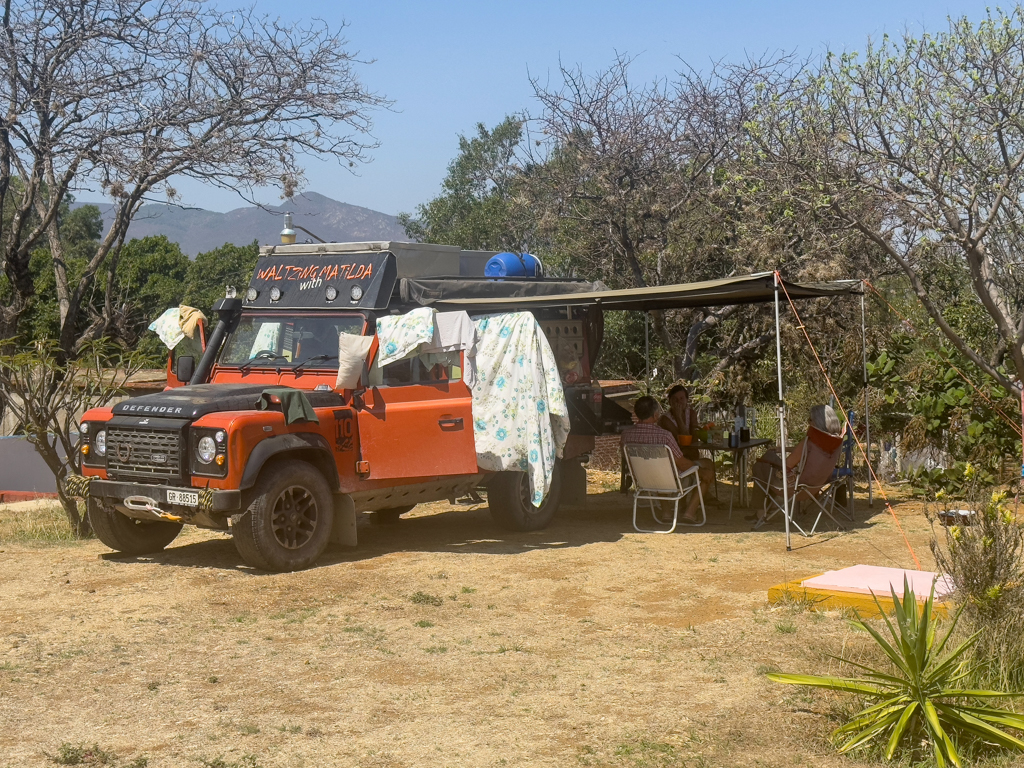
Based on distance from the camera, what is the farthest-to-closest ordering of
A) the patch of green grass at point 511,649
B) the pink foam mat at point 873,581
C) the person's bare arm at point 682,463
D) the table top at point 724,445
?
the table top at point 724,445
the person's bare arm at point 682,463
the pink foam mat at point 873,581
the patch of green grass at point 511,649

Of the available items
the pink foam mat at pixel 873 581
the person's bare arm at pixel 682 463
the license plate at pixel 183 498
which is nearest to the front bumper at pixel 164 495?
the license plate at pixel 183 498

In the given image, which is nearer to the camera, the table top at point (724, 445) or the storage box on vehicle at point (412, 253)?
the storage box on vehicle at point (412, 253)

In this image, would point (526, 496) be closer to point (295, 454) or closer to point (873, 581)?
point (295, 454)

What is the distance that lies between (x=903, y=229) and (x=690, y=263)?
2.83 metres

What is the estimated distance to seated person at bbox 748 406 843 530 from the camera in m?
9.86

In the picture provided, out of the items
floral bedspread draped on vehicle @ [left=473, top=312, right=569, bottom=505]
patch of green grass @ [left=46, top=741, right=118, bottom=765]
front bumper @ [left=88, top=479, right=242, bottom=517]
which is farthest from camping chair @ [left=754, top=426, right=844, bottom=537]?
patch of green grass @ [left=46, top=741, right=118, bottom=765]

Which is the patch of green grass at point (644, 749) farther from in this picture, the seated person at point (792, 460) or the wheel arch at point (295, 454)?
the seated person at point (792, 460)

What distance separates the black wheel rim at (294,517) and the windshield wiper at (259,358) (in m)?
1.39

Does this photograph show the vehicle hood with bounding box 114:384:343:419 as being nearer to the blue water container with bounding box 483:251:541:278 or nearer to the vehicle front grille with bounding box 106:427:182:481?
the vehicle front grille with bounding box 106:427:182:481

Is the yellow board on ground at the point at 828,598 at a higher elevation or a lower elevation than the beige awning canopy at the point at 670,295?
lower

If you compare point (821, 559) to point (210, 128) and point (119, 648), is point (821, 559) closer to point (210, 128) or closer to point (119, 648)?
point (119, 648)

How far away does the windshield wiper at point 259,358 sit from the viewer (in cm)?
930

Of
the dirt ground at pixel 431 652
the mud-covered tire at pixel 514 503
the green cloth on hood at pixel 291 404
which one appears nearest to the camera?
the dirt ground at pixel 431 652

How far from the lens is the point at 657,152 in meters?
14.8
